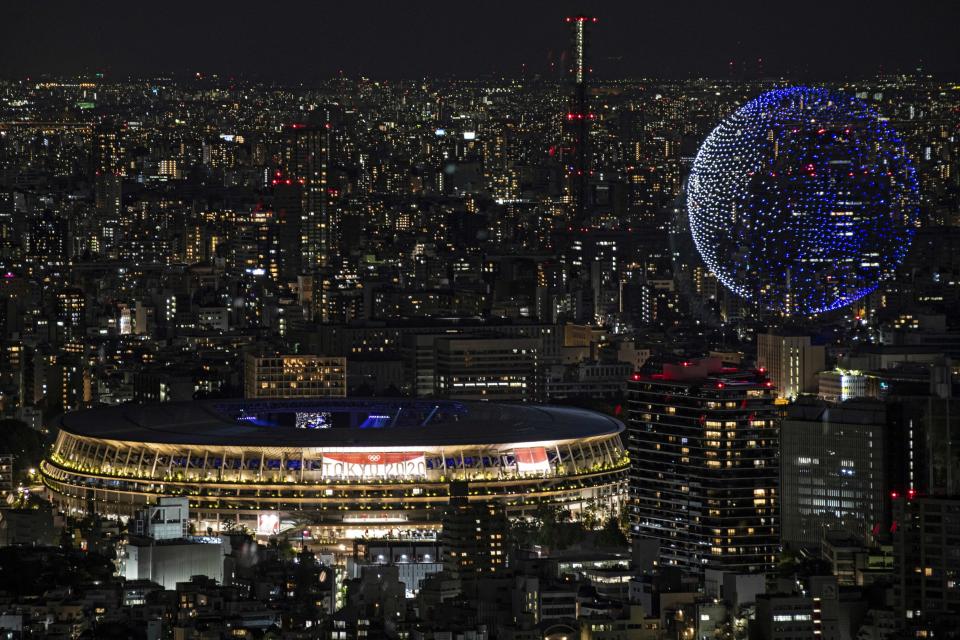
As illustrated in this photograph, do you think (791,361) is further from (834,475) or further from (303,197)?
(303,197)

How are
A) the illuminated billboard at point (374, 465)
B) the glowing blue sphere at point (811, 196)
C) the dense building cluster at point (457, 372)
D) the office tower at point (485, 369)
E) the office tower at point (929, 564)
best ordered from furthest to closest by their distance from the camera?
1. the office tower at point (485, 369)
2. the glowing blue sphere at point (811, 196)
3. the illuminated billboard at point (374, 465)
4. the dense building cluster at point (457, 372)
5. the office tower at point (929, 564)

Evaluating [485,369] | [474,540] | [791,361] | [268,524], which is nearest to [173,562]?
[474,540]

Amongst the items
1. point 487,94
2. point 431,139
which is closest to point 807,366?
point 487,94

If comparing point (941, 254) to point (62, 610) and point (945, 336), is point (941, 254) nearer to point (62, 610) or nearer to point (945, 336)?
point (945, 336)

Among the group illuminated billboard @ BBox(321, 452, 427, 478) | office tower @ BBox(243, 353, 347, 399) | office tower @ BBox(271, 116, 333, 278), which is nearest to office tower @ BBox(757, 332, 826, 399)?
office tower @ BBox(243, 353, 347, 399)

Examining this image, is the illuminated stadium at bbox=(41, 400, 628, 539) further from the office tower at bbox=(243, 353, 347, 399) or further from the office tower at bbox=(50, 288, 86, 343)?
the office tower at bbox=(50, 288, 86, 343)

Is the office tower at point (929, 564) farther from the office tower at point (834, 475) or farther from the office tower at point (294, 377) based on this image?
the office tower at point (294, 377)

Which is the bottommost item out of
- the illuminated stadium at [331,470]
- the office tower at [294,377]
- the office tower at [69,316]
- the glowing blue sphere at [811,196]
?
the illuminated stadium at [331,470]

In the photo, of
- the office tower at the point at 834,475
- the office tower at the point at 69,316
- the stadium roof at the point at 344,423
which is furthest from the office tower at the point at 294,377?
the office tower at the point at 834,475
